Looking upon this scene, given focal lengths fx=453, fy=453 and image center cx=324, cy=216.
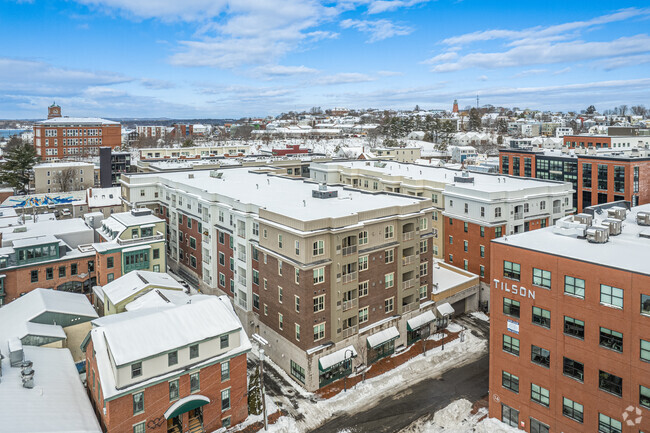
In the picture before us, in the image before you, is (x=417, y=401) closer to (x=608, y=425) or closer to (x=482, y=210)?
(x=608, y=425)

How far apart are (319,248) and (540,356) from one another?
18731 mm

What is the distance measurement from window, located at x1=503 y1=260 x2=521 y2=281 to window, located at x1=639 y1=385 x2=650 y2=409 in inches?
371

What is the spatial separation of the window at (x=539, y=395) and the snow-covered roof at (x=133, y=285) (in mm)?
33346

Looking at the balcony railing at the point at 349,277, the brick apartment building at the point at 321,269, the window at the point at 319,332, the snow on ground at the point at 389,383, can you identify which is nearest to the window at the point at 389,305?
the brick apartment building at the point at 321,269

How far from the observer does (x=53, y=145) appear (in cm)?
16250

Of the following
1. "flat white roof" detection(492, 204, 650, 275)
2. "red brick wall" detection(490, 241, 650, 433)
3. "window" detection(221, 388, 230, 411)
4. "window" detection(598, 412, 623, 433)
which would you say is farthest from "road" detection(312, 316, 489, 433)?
"flat white roof" detection(492, 204, 650, 275)

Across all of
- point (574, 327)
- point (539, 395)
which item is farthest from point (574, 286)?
point (539, 395)

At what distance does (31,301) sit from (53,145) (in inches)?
5609

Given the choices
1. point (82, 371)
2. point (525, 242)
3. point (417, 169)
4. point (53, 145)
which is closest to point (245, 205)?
point (82, 371)

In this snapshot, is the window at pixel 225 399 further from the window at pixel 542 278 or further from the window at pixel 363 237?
the window at pixel 542 278

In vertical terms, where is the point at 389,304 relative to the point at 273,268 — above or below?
below

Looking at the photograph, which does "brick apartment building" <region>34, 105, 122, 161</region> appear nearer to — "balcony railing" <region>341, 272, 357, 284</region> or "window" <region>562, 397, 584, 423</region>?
"balcony railing" <region>341, 272, 357, 284</region>

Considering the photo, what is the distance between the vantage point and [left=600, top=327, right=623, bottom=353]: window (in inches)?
1062

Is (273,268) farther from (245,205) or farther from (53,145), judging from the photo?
(53,145)
